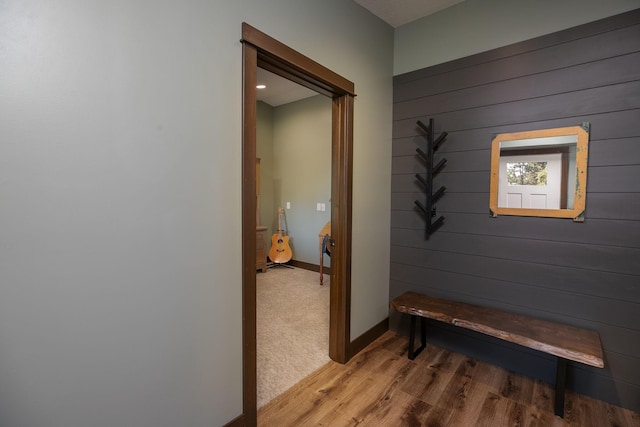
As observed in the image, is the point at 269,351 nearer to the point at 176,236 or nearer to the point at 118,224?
the point at 176,236

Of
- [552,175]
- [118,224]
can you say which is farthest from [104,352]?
[552,175]

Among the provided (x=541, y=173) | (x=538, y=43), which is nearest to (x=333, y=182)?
(x=541, y=173)

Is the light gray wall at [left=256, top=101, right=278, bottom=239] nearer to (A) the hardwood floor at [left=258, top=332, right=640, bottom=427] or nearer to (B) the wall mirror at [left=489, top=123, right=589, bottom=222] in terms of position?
(A) the hardwood floor at [left=258, top=332, right=640, bottom=427]

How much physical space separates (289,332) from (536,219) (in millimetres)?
2256

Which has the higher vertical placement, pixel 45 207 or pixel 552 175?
pixel 552 175

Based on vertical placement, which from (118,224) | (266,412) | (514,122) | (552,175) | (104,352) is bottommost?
(266,412)

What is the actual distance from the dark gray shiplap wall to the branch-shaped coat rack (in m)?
0.06

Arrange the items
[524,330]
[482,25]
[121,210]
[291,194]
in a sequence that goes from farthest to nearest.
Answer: [291,194]
[482,25]
[524,330]
[121,210]

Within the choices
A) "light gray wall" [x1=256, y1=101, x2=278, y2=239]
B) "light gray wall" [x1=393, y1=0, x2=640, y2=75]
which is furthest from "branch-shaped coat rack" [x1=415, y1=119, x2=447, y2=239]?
"light gray wall" [x1=256, y1=101, x2=278, y2=239]

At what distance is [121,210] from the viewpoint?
3.95 ft

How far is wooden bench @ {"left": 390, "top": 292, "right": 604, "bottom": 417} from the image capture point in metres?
1.72

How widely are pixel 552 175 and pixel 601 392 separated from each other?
1.45 meters

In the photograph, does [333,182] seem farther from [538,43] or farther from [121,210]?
[538,43]

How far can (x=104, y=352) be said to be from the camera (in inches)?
46.7
